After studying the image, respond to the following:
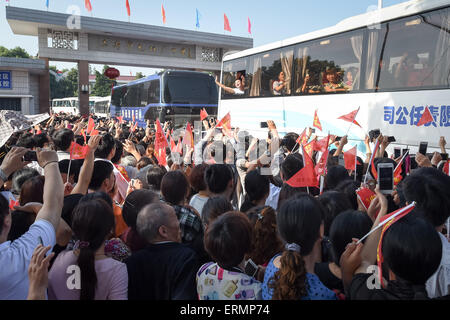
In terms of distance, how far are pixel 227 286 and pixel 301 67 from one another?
8.12 metres

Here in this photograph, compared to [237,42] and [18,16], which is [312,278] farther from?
[237,42]

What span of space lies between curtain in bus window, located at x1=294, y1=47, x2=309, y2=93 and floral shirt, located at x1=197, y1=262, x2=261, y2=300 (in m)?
7.93

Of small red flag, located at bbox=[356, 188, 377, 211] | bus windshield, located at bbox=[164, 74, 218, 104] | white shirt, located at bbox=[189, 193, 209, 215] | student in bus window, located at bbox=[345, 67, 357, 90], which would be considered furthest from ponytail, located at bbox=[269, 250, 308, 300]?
bus windshield, located at bbox=[164, 74, 218, 104]

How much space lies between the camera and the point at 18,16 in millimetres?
20141

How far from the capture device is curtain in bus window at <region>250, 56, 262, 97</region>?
10719 mm

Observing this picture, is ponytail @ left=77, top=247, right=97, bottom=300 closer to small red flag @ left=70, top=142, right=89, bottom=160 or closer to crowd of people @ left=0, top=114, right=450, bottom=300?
crowd of people @ left=0, top=114, right=450, bottom=300

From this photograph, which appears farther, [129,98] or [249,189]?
[129,98]

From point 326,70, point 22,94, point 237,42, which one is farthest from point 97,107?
point 326,70

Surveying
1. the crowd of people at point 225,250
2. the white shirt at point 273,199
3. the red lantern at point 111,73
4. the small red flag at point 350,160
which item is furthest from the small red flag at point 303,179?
the red lantern at point 111,73

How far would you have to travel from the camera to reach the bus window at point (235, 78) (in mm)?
11492

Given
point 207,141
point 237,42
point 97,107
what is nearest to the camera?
point 207,141

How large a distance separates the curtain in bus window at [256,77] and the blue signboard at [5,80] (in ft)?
56.5

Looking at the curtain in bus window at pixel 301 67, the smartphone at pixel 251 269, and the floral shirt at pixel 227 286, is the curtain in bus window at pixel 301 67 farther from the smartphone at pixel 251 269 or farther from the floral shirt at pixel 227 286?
the floral shirt at pixel 227 286
